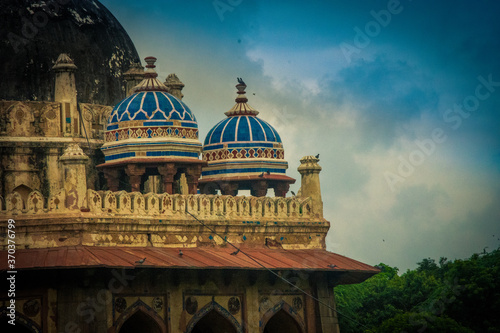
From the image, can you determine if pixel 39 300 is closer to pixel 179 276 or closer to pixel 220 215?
pixel 179 276

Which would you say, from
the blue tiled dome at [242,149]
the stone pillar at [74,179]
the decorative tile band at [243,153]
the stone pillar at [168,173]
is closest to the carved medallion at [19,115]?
the stone pillar at [168,173]

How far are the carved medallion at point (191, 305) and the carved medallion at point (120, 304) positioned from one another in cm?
183

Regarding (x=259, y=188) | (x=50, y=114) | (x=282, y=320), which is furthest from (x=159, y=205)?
(x=259, y=188)

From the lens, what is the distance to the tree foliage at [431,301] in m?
31.4

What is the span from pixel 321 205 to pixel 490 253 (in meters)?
13.4

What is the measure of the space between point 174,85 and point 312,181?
4946 millimetres

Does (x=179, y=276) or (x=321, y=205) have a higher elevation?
(x=321, y=205)

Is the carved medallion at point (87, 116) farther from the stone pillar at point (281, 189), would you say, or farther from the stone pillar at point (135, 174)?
the stone pillar at point (281, 189)

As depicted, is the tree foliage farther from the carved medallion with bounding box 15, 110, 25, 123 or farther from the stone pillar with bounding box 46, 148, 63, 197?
the carved medallion with bounding box 15, 110, 25, 123

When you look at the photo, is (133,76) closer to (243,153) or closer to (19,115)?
(243,153)

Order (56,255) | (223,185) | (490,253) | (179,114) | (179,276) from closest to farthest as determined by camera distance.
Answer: (56,255) < (179,276) < (179,114) < (223,185) < (490,253)

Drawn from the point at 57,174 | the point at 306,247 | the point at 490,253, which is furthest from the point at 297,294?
the point at 490,253

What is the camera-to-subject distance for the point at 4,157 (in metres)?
30.9

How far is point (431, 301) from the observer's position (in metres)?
37.6
